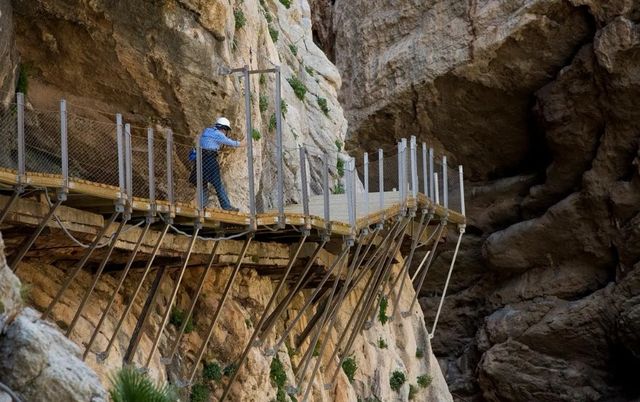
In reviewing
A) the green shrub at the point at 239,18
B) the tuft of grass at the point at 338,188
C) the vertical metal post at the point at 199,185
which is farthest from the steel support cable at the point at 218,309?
the tuft of grass at the point at 338,188

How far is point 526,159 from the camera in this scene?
4072cm

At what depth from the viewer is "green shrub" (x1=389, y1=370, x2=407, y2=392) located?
25.8 m

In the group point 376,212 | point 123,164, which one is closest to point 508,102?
point 376,212

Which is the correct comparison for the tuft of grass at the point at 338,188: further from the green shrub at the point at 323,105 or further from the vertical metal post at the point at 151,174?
the vertical metal post at the point at 151,174

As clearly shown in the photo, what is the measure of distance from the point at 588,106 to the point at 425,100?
205 inches

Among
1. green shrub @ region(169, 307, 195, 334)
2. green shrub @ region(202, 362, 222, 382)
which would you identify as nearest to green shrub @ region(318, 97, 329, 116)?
green shrub @ region(169, 307, 195, 334)

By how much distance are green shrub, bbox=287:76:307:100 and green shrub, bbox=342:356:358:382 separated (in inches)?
226

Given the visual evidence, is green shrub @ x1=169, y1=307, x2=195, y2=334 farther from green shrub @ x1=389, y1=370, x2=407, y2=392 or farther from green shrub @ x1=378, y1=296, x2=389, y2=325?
green shrub @ x1=378, y1=296, x2=389, y2=325

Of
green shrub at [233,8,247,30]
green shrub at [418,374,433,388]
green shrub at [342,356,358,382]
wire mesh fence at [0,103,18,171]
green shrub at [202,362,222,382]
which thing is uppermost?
green shrub at [233,8,247,30]

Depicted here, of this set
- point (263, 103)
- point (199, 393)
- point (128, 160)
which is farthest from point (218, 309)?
point (263, 103)

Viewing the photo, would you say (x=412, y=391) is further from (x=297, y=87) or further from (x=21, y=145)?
(x=21, y=145)

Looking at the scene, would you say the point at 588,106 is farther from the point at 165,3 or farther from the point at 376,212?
the point at 165,3

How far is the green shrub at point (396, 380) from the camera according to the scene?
1015 inches

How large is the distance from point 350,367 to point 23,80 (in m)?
9.53
